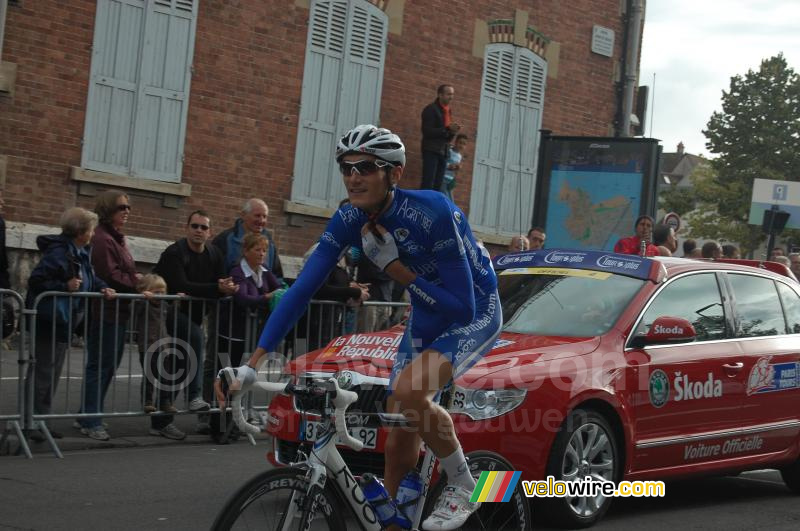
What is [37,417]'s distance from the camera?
925cm

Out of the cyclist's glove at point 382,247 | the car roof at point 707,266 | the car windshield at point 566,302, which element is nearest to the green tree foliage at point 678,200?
the car roof at point 707,266

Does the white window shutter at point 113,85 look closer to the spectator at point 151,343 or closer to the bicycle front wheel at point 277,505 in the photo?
the spectator at point 151,343

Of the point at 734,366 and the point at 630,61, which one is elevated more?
the point at 630,61

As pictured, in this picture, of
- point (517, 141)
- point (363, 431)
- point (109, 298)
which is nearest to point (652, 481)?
point (363, 431)

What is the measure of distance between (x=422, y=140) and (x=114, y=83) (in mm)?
5238

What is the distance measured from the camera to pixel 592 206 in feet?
60.8

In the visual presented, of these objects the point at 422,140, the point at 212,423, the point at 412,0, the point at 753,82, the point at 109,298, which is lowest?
the point at 212,423

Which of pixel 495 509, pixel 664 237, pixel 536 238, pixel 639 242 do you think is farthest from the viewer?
pixel 536 238

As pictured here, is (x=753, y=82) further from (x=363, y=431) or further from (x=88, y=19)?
(x=363, y=431)

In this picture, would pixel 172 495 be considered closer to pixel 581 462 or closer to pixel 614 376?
pixel 581 462

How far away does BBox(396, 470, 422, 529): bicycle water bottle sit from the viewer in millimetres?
5223

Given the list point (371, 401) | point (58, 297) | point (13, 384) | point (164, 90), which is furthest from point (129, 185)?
point (371, 401)

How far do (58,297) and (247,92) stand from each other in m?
8.45

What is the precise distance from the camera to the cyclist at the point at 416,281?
510 cm
